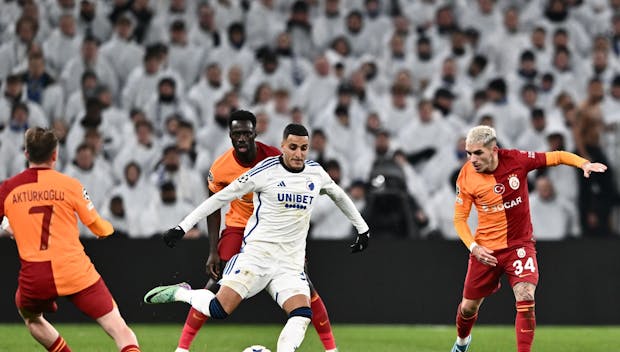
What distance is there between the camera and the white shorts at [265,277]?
8.78m

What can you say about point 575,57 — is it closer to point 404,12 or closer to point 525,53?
point 525,53

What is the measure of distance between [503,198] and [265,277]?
2.41 meters

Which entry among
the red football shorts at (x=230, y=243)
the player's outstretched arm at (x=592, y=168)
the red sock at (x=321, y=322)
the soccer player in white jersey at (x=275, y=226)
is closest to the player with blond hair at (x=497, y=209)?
the player's outstretched arm at (x=592, y=168)

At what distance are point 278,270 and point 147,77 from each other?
9.57 meters

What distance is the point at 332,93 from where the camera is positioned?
59.0ft

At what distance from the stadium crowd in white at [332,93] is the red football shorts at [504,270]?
16.7ft

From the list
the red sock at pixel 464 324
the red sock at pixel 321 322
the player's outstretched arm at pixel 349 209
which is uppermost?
the player's outstretched arm at pixel 349 209

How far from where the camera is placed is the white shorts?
878 centimetres

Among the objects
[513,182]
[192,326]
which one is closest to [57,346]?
[192,326]

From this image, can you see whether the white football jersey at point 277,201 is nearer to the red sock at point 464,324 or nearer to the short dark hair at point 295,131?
the short dark hair at point 295,131

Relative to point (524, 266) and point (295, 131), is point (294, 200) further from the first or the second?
point (524, 266)

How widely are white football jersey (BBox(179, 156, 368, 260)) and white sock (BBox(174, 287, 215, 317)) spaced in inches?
21.3

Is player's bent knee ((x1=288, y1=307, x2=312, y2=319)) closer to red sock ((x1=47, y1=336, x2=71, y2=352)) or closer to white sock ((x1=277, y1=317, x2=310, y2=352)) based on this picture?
white sock ((x1=277, y1=317, x2=310, y2=352))

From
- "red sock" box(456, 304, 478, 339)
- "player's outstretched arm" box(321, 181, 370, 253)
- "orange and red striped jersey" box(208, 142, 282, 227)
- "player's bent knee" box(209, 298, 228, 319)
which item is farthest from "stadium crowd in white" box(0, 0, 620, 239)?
"player's bent knee" box(209, 298, 228, 319)
